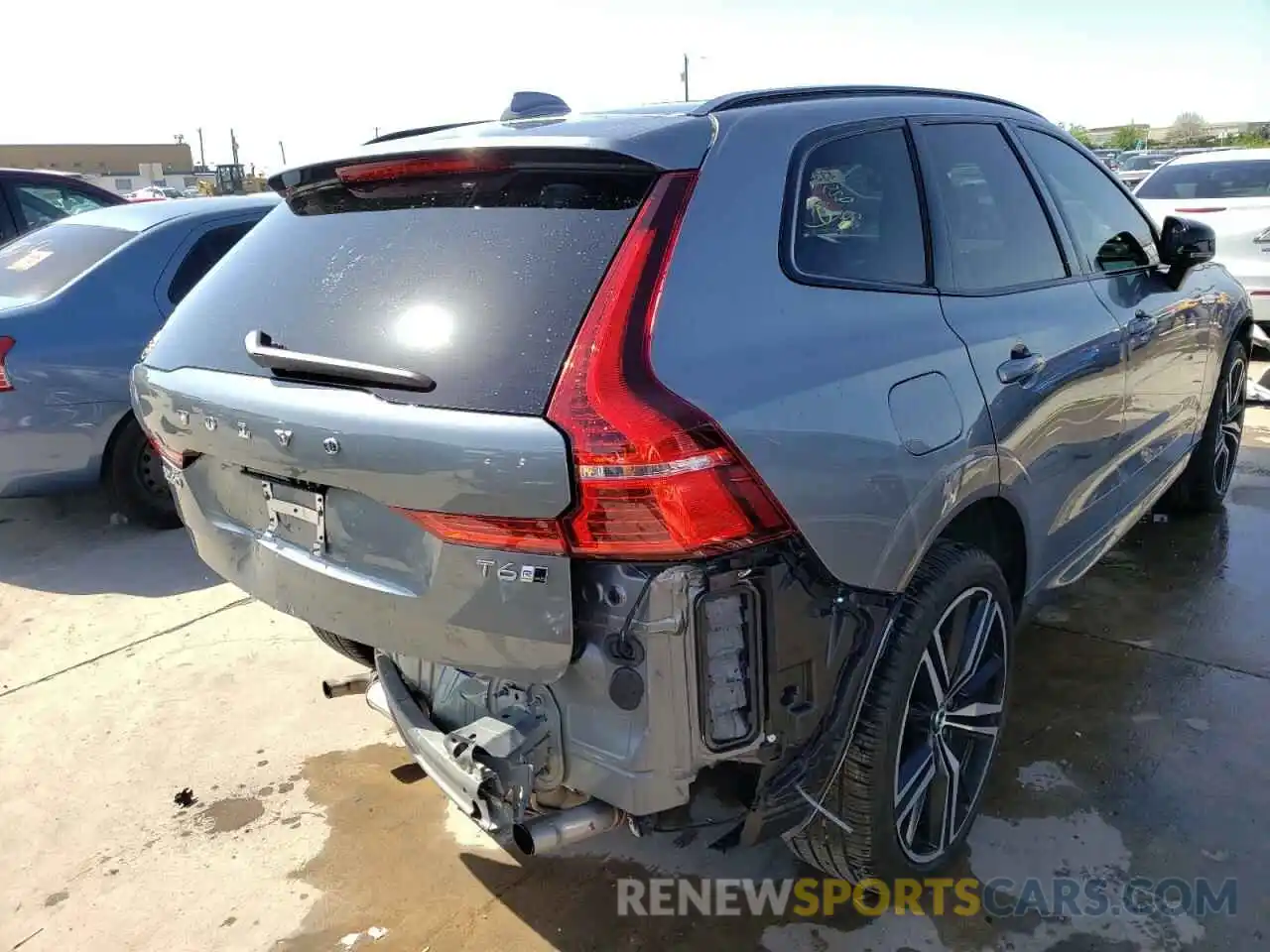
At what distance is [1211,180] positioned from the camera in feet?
29.1

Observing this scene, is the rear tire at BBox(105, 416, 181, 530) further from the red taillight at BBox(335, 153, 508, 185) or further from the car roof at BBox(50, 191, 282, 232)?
the red taillight at BBox(335, 153, 508, 185)

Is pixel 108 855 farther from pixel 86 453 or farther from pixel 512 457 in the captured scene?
pixel 86 453

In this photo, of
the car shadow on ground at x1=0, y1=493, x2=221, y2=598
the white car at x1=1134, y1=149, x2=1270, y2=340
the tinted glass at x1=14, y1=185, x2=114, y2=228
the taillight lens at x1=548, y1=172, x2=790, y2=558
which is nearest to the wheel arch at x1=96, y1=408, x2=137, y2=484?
the car shadow on ground at x1=0, y1=493, x2=221, y2=598

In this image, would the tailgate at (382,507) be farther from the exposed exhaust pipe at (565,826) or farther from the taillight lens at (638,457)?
the exposed exhaust pipe at (565,826)

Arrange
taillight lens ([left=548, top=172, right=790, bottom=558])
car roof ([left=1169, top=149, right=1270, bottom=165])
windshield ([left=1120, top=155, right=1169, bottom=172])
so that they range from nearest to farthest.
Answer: taillight lens ([left=548, top=172, right=790, bottom=558]) → car roof ([left=1169, top=149, right=1270, bottom=165]) → windshield ([left=1120, top=155, right=1169, bottom=172])

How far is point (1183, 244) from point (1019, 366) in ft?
5.25

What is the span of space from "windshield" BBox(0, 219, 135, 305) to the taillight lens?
14.0 feet

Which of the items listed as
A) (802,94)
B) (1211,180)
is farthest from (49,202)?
(1211,180)

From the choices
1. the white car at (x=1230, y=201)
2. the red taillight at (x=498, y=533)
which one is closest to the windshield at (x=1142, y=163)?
the white car at (x=1230, y=201)

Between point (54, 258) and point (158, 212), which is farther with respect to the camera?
point (158, 212)

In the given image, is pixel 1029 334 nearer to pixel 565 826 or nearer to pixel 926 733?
pixel 926 733

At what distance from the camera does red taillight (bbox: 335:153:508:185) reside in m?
2.11

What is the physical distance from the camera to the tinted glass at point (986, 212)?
8.64ft

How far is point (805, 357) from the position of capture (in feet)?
6.32
